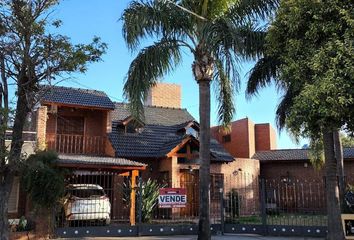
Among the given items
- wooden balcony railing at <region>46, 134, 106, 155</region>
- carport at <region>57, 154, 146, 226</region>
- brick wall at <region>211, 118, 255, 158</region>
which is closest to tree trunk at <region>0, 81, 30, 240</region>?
carport at <region>57, 154, 146, 226</region>

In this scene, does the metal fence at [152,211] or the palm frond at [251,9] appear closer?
the palm frond at [251,9]

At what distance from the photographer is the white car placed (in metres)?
16.5

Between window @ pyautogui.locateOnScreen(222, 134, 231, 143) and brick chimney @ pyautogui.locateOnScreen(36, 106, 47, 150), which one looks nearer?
brick chimney @ pyautogui.locateOnScreen(36, 106, 47, 150)

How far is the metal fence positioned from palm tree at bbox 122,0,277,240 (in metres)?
3.06

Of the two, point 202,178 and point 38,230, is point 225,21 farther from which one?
point 38,230

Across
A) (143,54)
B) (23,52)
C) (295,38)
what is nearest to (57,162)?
(143,54)

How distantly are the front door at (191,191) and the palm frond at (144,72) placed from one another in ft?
30.2

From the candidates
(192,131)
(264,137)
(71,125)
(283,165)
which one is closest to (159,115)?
(192,131)

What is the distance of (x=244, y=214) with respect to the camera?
1000 inches

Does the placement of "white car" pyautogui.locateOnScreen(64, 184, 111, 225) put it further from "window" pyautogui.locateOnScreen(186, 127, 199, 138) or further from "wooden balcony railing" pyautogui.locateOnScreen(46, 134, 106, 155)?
"window" pyautogui.locateOnScreen(186, 127, 199, 138)

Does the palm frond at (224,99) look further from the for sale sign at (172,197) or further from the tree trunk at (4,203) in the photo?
the tree trunk at (4,203)

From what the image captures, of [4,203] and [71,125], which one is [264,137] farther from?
[4,203]

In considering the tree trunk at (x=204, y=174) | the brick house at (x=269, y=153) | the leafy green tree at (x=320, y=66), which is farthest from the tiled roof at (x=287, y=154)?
the leafy green tree at (x=320, y=66)

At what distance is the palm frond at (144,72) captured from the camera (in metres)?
14.0
